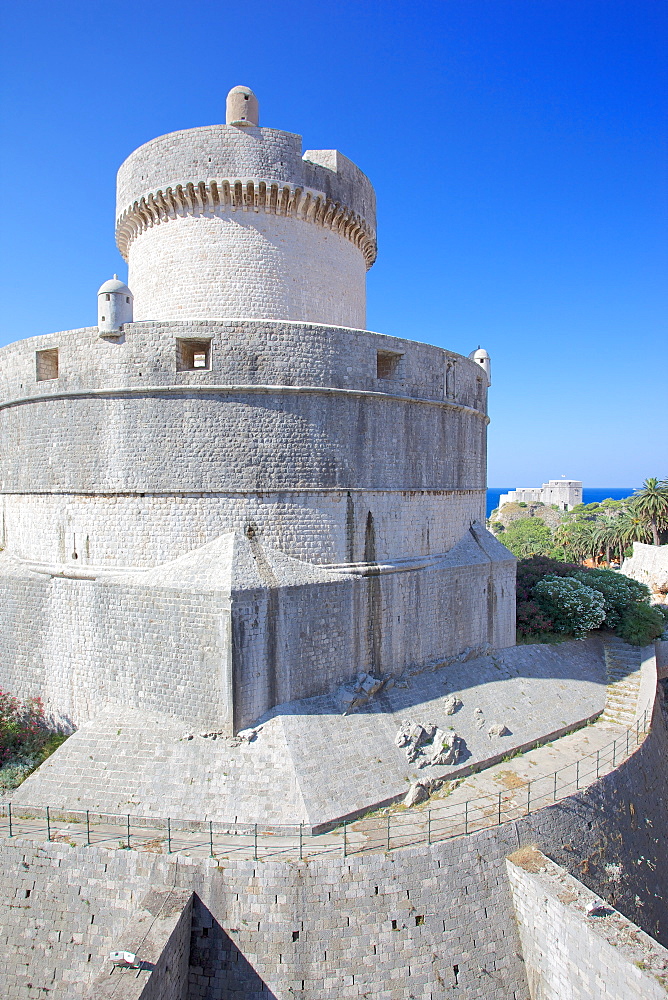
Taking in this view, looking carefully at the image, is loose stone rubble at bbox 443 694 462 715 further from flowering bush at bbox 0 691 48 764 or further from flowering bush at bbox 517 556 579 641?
flowering bush at bbox 0 691 48 764

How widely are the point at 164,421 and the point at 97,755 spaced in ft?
20.8

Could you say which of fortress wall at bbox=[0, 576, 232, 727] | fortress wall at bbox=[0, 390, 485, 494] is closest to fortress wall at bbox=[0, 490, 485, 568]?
fortress wall at bbox=[0, 390, 485, 494]

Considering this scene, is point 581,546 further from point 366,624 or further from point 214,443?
point 214,443

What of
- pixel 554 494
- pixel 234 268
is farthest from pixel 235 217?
pixel 554 494

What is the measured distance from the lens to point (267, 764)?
9.46 m

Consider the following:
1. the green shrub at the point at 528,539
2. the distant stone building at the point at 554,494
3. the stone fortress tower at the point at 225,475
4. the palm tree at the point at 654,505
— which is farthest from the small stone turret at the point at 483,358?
the distant stone building at the point at 554,494

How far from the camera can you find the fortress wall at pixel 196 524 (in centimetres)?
1084

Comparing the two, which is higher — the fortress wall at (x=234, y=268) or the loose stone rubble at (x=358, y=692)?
the fortress wall at (x=234, y=268)

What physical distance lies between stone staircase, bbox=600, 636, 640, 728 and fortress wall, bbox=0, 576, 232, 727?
985cm

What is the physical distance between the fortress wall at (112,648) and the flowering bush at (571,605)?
11065 millimetres

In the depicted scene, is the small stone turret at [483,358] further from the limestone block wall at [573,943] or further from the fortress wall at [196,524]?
the limestone block wall at [573,943]

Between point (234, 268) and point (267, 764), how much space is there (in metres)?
11.1

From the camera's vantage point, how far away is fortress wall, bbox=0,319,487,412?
10867mm

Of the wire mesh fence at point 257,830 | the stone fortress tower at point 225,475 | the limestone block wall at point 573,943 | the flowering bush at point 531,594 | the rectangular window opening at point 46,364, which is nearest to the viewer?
the limestone block wall at point 573,943
